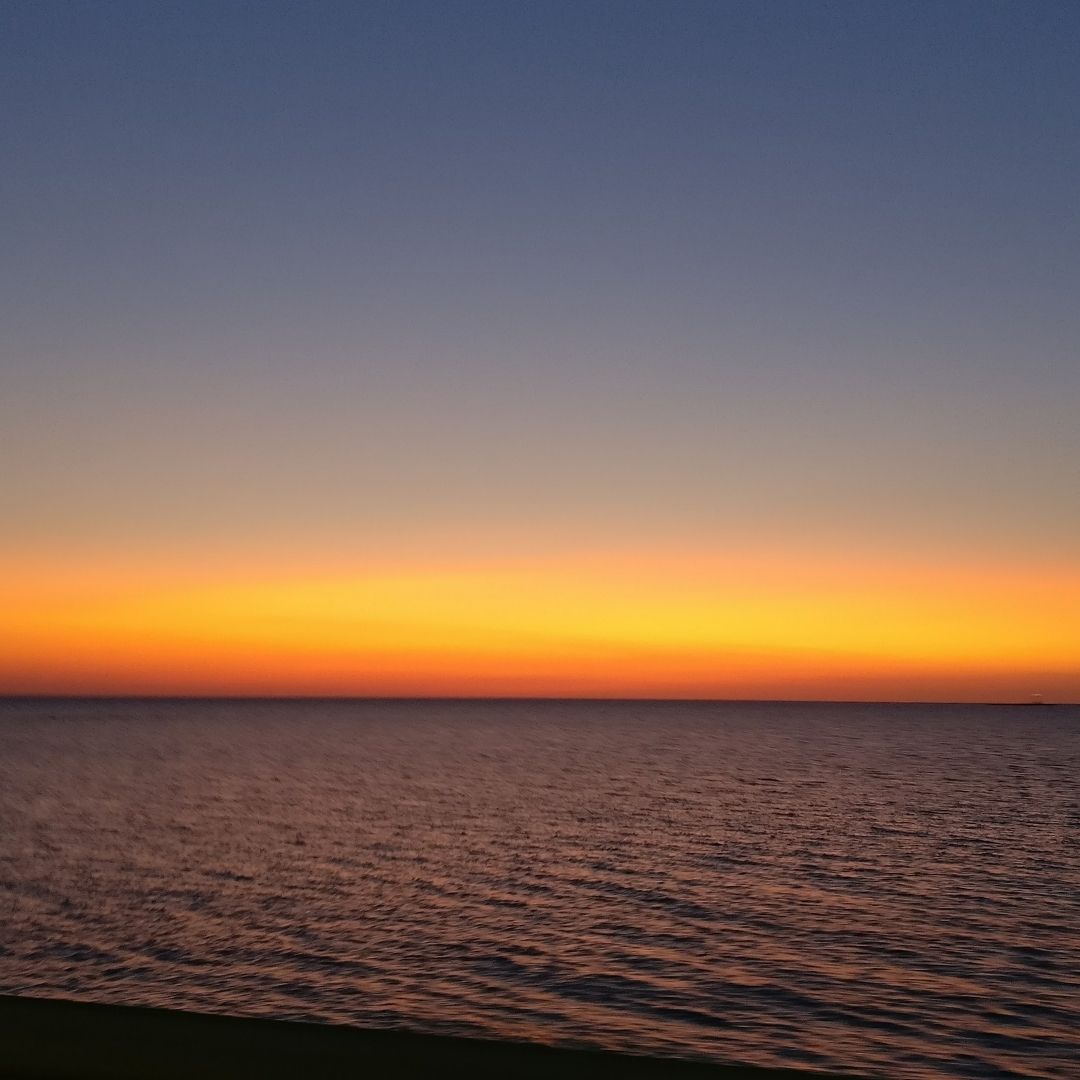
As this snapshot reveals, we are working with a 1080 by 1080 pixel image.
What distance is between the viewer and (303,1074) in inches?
132

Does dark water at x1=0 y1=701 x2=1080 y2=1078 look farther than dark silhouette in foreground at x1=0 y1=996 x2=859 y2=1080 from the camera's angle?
Yes

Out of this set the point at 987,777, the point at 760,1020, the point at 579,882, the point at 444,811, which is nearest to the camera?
the point at 760,1020

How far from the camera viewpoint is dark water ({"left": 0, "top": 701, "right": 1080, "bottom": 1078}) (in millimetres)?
16688

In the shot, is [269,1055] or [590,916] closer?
[269,1055]

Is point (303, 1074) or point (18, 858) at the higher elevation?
point (303, 1074)

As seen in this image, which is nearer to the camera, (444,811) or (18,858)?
(18,858)

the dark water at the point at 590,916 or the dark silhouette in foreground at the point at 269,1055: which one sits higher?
the dark silhouette in foreground at the point at 269,1055

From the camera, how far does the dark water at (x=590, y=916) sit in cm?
1669

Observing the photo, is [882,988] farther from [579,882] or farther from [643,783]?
[643,783]

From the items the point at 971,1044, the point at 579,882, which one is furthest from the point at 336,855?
the point at 971,1044

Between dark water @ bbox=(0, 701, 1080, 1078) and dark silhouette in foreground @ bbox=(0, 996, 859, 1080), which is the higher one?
dark silhouette in foreground @ bbox=(0, 996, 859, 1080)

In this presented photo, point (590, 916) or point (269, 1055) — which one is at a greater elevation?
point (269, 1055)

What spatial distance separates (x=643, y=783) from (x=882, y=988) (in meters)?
51.4

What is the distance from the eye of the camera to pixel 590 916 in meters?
25.0
